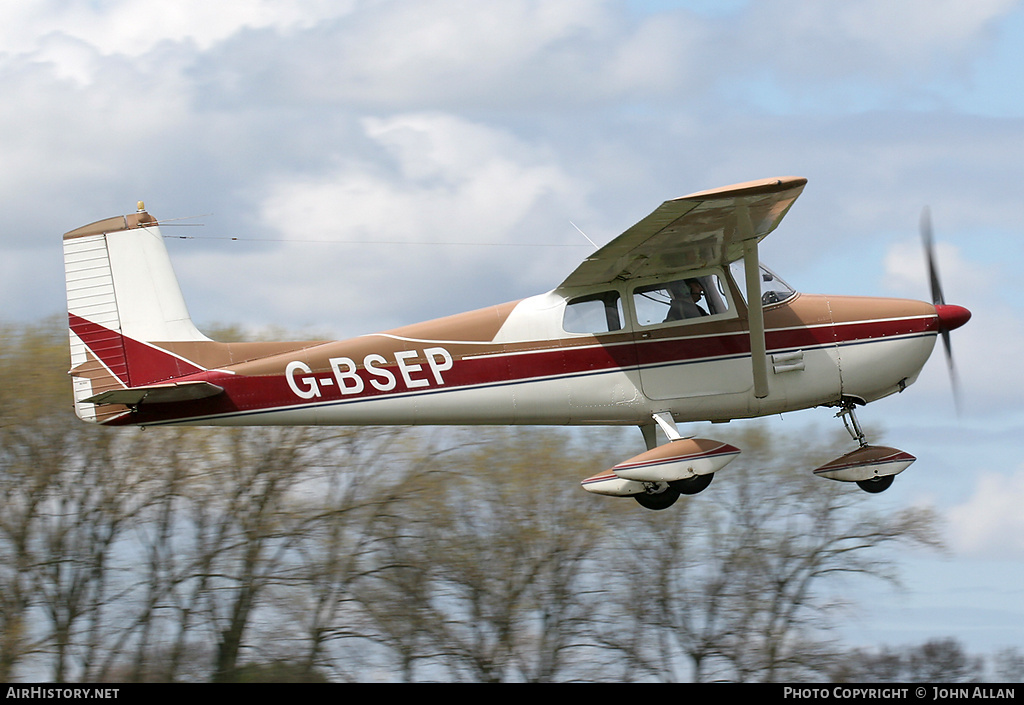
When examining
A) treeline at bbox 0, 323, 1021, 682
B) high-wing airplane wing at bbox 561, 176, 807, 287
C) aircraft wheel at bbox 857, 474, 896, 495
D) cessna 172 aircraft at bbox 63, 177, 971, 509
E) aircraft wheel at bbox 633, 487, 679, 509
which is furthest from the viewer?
treeline at bbox 0, 323, 1021, 682

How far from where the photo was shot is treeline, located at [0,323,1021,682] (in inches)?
874

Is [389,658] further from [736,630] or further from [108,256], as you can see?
[108,256]

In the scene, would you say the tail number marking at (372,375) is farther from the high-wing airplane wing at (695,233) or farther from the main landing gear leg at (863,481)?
the main landing gear leg at (863,481)

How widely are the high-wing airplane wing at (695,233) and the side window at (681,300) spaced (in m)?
0.14

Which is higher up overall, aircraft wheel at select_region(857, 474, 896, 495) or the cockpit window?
the cockpit window

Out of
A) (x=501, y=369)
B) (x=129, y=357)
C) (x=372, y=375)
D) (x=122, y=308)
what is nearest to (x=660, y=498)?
(x=501, y=369)

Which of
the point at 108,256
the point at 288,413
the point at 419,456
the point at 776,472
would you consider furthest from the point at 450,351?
the point at 776,472

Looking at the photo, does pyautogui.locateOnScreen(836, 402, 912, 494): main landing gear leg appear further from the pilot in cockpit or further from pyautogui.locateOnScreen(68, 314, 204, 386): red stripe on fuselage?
pyautogui.locateOnScreen(68, 314, 204, 386): red stripe on fuselage

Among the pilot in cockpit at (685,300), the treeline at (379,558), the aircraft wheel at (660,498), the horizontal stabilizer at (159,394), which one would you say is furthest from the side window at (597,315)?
the treeline at (379,558)

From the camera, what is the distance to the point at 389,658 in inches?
873

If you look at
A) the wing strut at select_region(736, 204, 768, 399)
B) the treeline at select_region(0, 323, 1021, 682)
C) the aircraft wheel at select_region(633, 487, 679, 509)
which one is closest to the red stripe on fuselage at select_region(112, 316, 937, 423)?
the wing strut at select_region(736, 204, 768, 399)

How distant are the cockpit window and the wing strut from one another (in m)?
0.20

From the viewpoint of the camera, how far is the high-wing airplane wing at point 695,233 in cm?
889

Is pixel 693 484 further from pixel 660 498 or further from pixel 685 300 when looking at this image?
pixel 685 300
